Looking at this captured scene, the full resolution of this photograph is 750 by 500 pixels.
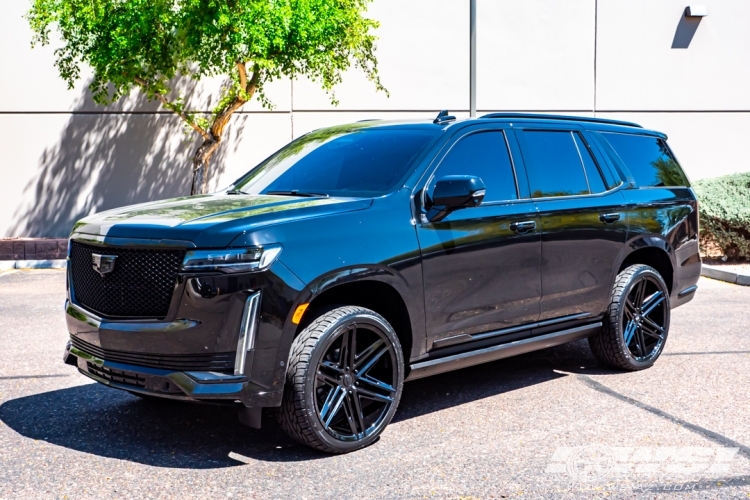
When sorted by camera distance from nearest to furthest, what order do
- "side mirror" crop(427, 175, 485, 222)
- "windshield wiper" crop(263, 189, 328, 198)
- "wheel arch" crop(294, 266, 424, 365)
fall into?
1. "wheel arch" crop(294, 266, 424, 365)
2. "side mirror" crop(427, 175, 485, 222)
3. "windshield wiper" crop(263, 189, 328, 198)

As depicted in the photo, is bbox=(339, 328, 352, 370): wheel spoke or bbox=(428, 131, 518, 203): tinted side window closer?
bbox=(339, 328, 352, 370): wheel spoke

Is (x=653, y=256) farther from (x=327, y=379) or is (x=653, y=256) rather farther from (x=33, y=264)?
(x=33, y=264)

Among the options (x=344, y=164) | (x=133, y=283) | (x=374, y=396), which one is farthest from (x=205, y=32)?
(x=374, y=396)

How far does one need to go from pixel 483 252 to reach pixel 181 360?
205 cm

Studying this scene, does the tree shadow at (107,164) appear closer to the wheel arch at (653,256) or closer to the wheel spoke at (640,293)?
the wheel arch at (653,256)

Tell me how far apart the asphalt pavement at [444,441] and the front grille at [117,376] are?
0.43 m

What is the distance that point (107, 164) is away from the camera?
56.6 feet

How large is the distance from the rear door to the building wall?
11229 mm

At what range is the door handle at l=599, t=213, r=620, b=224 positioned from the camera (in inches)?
259

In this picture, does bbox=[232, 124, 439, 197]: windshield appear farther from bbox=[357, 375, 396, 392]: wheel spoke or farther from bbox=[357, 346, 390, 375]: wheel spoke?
bbox=[357, 375, 396, 392]: wheel spoke

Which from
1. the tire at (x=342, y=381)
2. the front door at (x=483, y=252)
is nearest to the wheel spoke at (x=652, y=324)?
the front door at (x=483, y=252)

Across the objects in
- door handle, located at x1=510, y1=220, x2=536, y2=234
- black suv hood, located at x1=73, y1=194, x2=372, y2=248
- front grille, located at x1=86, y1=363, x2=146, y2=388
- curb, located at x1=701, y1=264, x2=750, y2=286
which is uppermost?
black suv hood, located at x1=73, y1=194, x2=372, y2=248

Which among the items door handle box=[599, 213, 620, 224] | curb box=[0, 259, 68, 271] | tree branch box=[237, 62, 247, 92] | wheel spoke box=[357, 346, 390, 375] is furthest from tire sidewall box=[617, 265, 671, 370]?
curb box=[0, 259, 68, 271]

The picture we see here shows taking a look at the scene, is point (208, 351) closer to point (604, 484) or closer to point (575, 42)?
point (604, 484)
